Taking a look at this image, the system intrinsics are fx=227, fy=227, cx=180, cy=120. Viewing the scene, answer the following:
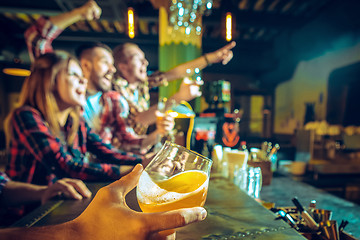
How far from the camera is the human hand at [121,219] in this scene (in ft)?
1.19

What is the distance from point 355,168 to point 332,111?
11.4 ft

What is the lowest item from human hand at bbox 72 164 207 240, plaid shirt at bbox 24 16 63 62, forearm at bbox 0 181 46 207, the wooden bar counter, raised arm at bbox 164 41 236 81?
forearm at bbox 0 181 46 207

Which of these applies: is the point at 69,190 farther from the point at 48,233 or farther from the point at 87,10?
the point at 87,10

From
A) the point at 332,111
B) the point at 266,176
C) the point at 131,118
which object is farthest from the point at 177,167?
the point at 332,111

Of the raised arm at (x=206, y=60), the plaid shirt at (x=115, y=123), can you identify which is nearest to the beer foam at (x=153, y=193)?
the raised arm at (x=206, y=60)

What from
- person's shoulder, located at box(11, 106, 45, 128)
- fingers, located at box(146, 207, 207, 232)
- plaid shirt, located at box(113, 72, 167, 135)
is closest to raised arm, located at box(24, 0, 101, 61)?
plaid shirt, located at box(113, 72, 167, 135)

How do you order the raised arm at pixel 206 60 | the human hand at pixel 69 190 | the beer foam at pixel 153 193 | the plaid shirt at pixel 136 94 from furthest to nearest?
the plaid shirt at pixel 136 94, the raised arm at pixel 206 60, the human hand at pixel 69 190, the beer foam at pixel 153 193

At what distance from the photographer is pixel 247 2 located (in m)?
4.55

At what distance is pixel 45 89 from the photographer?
1426mm

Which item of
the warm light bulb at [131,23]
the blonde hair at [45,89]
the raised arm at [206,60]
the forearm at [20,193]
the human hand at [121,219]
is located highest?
the warm light bulb at [131,23]

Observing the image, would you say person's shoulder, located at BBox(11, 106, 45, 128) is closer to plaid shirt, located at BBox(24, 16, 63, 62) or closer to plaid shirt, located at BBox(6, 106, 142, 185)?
plaid shirt, located at BBox(6, 106, 142, 185)

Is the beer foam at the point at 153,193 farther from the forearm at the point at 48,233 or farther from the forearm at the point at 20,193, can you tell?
the forearm at the point at 20,193

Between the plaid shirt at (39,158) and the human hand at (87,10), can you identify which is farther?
the human hand at (87,10)

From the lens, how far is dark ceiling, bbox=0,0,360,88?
385cm
